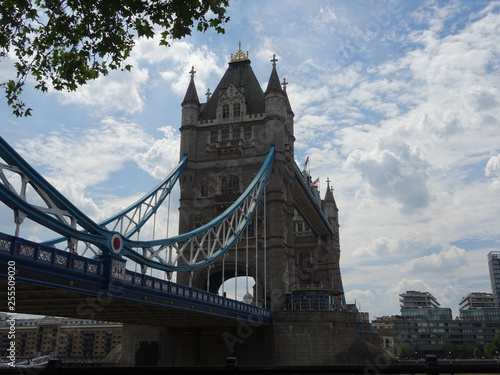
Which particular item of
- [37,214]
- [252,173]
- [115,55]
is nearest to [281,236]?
[252,173]

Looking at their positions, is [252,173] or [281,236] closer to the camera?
[281,236]

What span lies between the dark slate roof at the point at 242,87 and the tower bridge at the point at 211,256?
5.9 inches

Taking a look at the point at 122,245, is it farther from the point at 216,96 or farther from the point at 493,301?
the point at 493,301

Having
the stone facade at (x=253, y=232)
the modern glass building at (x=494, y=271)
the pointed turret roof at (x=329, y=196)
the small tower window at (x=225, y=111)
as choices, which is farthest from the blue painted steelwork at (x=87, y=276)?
the modern glass building at (x=494, y=271)

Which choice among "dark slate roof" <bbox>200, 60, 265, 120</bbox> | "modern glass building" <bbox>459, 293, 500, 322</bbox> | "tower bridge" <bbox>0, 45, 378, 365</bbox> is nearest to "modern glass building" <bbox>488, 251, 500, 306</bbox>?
"modern glass building" <bbox>459, 293, 500, 322</bbox>

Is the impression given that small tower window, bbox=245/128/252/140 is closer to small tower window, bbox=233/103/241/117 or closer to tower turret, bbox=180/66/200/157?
small tower window, bbox=233/103/241/117

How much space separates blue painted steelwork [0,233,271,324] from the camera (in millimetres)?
14570

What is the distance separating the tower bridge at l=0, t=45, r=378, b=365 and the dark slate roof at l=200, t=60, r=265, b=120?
150 mm

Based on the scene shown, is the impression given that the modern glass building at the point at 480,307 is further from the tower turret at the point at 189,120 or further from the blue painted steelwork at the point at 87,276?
the blue painted steelwork at the point at 87,276

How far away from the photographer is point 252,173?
4722 centimetres

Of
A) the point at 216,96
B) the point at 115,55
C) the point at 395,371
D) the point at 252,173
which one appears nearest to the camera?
the point at 395,371

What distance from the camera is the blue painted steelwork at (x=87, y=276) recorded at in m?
14.6

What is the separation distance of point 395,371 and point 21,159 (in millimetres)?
12881

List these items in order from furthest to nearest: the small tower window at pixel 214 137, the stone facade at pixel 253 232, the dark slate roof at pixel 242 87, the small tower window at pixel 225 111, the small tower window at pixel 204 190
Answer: the dark slate roof at pixel 242 87 < the small tower window at pixel 225 111 < the small tower window at pixel 214 137 < the small tower window at pixel 204 190 < the stone facade at pixel 253 232
